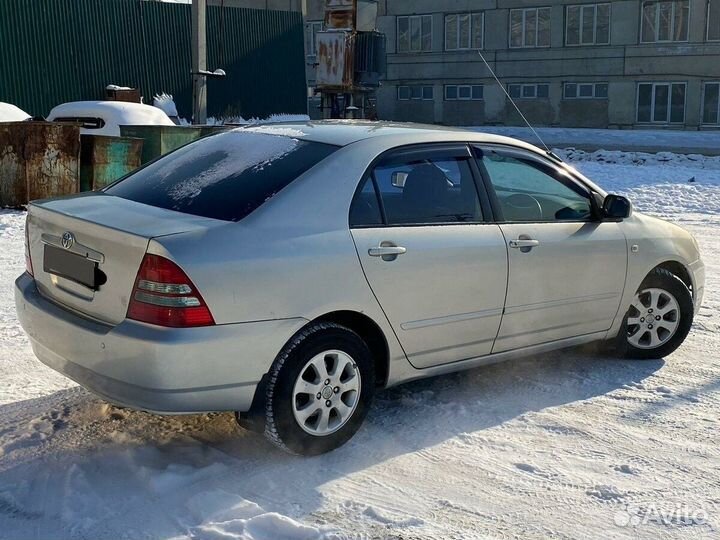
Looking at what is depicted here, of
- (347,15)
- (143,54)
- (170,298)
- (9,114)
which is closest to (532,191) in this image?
(170,298)

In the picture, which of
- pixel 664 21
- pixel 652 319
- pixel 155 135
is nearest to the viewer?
pixel 652 319

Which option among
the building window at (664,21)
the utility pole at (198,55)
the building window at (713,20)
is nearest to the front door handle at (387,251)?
the utility pole at (198,55)

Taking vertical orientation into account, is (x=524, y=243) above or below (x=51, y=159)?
below

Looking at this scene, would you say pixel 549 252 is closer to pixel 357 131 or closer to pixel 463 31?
pixel 357 131

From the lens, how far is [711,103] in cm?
3366

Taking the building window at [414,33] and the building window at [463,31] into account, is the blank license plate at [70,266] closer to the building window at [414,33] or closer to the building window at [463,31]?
the building window at [463,31]

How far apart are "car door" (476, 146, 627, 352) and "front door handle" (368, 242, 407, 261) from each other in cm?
81

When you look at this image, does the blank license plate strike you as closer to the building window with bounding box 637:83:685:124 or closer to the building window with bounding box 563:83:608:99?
the building window with bounding box 637:83:685:124

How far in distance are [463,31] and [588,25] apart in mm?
5523

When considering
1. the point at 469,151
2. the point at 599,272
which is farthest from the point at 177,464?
the point at 599,272

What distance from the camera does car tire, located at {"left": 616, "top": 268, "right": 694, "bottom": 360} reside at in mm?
5895

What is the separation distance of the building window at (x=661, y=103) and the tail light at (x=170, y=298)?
33342 mm

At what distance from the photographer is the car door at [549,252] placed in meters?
5.08

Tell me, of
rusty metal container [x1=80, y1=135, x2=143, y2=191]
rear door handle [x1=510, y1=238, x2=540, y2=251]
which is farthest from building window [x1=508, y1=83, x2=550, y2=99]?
rear door handle [x1=510, y1=238, x2=540, y2=251]
